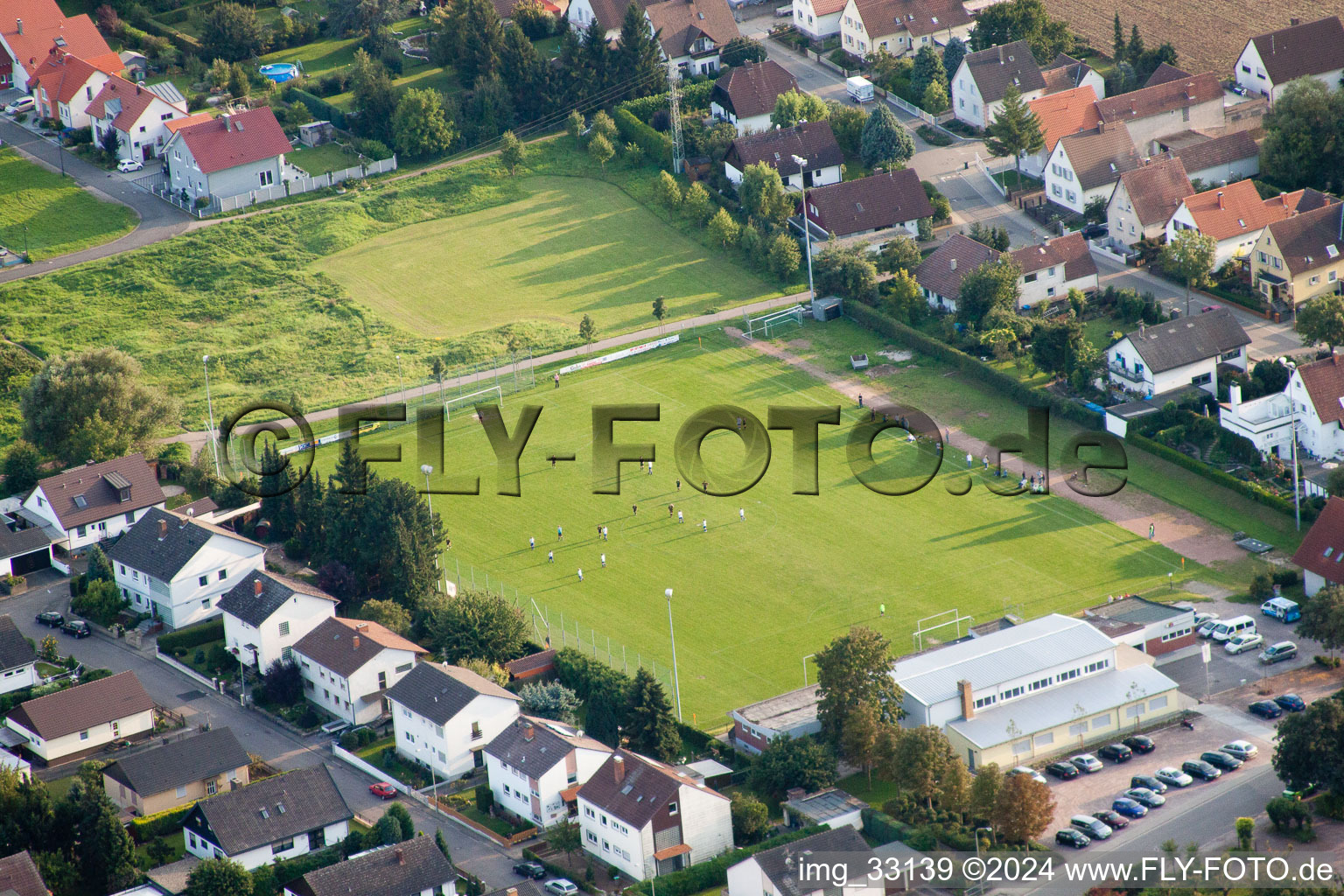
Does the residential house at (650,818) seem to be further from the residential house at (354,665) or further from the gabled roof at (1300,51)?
the gabled roof at (1300,51)

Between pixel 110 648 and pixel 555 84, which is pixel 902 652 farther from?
pixel 555 84

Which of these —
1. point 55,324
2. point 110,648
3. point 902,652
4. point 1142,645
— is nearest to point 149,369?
point 55,324

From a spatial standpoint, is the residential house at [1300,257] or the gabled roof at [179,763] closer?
the gabled roof at [179,763]

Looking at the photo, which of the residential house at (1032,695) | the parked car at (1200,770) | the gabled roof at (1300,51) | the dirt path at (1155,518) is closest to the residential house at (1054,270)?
the dirt path at (1155,518)

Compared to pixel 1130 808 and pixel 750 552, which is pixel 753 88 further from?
pixel 1130 808

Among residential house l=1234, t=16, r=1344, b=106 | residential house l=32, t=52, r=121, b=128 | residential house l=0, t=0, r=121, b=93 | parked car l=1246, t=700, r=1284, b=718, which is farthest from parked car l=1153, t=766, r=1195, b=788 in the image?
residential house l=0, t=0, r=121, b=93

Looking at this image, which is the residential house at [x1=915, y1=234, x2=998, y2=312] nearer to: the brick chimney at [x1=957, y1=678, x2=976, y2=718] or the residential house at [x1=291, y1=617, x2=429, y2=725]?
the brick chimney at [x1=957, y1=678, x2=976, y2=718]
